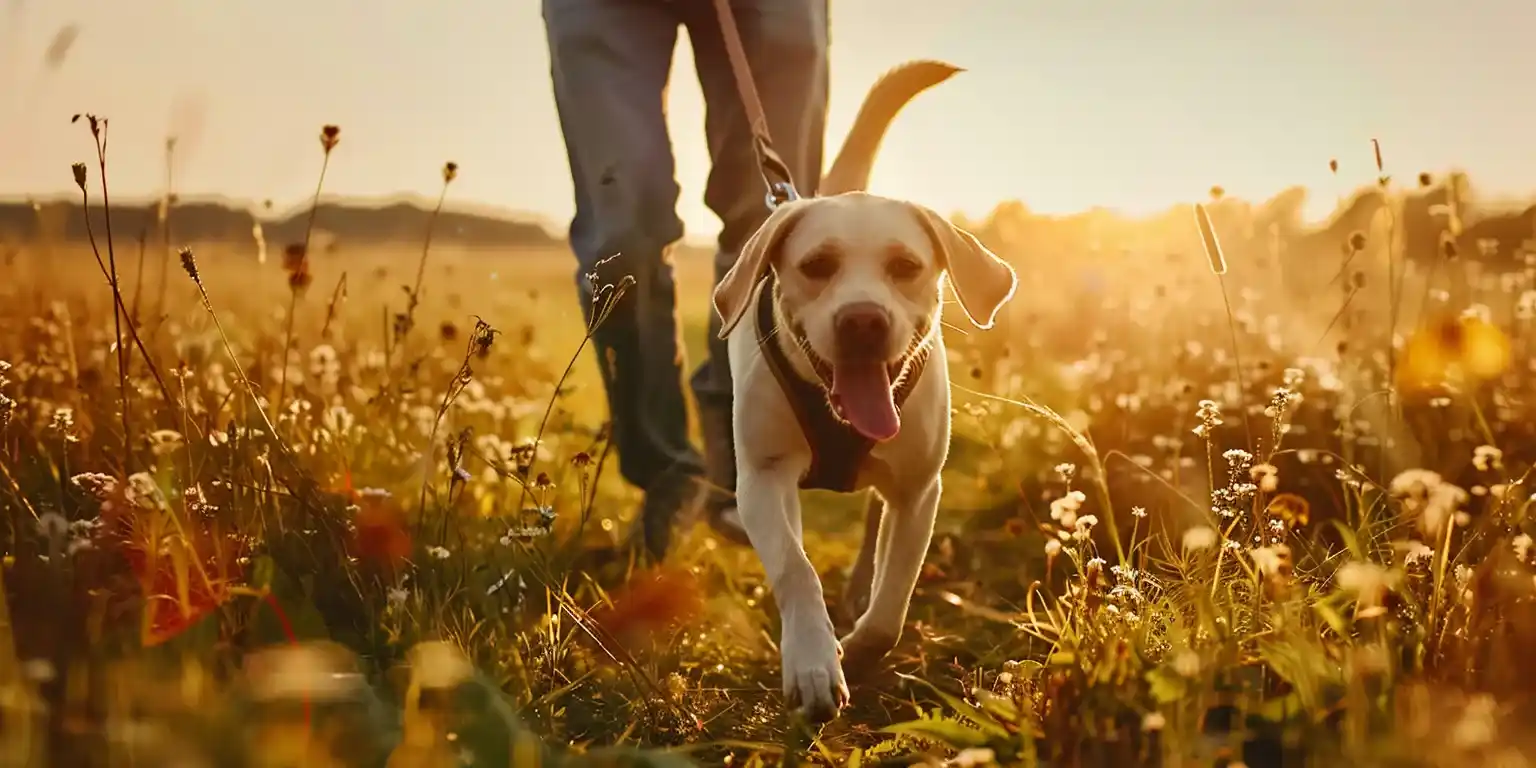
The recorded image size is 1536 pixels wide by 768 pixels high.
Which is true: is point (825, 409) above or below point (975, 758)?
above

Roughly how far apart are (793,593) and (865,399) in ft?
1.68

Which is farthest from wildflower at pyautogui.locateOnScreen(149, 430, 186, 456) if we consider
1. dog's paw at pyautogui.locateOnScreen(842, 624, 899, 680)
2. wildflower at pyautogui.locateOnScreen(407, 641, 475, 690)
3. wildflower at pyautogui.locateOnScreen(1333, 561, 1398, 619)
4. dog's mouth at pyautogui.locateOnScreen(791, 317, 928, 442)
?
wildflower at pyautogui.locateOnScreen(1333, 561, 1398, 619)

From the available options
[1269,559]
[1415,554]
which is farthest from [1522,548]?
[1269,559]

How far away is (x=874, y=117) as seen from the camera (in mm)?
4164

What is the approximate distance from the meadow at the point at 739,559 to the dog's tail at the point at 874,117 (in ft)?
3.72

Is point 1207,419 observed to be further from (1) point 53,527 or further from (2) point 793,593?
(1) point 53,527

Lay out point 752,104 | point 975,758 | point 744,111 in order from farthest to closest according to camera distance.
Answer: point 744,111 → point 752,104 → point 975,758

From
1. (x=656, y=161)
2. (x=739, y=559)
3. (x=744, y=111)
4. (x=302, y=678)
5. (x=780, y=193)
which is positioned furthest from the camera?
(x=739, y=559)

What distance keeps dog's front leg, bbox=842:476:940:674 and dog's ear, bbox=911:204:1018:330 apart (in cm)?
51

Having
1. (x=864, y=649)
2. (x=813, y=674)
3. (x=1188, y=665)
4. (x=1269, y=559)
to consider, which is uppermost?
(x=1269, y=559)

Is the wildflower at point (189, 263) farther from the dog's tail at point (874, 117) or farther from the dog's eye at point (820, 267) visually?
the dog's tail at point (874, 117)

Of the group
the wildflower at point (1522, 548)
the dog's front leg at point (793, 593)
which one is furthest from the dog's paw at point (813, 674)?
the wildflower at point (1522, 548)

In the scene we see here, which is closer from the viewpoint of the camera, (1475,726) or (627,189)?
(1475,726)

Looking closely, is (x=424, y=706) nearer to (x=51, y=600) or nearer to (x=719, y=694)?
(x=51, y=600)
